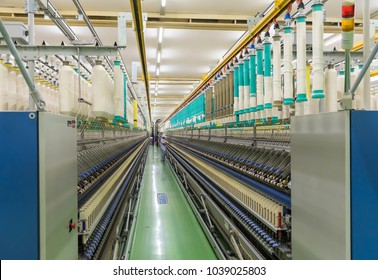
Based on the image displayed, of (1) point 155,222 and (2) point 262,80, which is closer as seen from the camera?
(2) point 262,80

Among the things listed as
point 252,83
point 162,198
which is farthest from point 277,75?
point 162,198

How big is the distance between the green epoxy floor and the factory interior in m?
0.03

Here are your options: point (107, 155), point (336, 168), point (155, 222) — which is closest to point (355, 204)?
point (336, 168)

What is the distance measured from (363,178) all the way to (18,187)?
1.52 meters

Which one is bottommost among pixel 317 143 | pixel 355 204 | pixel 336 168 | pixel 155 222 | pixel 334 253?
pixel 155 222

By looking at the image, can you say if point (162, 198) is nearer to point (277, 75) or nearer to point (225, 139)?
point (225, 139)

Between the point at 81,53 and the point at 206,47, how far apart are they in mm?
5573

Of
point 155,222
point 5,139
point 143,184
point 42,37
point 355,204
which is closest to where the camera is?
point 355,204

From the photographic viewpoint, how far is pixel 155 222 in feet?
16.6

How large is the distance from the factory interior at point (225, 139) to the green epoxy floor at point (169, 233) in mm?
26

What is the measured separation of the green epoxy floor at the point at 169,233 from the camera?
3.79 metres

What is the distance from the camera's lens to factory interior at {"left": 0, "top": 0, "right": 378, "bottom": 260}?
50.5 inches

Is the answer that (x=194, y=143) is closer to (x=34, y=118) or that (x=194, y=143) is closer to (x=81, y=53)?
(x=81, y=53)

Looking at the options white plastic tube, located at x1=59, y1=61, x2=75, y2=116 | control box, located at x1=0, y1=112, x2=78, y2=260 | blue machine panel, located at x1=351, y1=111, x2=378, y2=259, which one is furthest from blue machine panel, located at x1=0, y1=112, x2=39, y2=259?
blue machine panel, located at x1=351, y1=111, x2=378, y2=259
